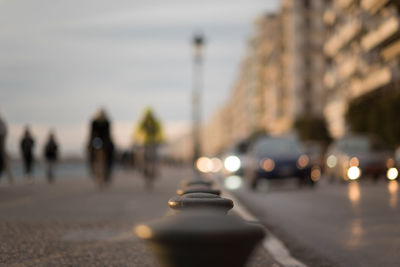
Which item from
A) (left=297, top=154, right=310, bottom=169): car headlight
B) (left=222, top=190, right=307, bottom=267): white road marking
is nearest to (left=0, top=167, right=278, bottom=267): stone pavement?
(left=222, top=190, right=307, bottom=267): white road marking

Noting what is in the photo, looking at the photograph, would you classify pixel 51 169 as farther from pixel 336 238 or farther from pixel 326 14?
pixel 326 14

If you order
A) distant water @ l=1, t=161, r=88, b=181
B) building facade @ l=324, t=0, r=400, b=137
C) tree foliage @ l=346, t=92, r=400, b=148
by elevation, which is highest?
building facade @ l=324, t=0, r=400, b=137

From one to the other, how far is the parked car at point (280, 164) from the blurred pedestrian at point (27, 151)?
8867 millimetres

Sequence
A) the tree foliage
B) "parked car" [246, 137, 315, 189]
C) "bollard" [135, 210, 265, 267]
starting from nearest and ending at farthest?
"bollard" [135, 210, 265, 267], "parked car" [246, 137, 315, 189], the tree foliage

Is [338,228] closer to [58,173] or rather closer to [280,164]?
[280,164]

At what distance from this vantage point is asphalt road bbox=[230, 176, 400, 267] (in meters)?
6.85

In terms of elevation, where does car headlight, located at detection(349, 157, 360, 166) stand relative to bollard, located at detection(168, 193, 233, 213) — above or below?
below

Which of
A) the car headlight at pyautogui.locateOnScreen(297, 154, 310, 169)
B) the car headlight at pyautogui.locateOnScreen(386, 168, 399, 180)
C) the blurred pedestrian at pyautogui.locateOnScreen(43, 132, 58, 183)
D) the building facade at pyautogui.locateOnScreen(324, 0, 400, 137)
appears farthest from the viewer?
the building facade at pyautogui.locateOnScreen(324, 0, 400, 137)

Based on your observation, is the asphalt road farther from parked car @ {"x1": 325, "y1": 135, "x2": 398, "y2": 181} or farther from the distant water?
the distant water

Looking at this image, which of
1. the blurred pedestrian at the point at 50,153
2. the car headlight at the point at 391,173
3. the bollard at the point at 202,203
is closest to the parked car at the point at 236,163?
the car headlight at the point at 391,173

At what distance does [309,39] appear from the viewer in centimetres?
9575

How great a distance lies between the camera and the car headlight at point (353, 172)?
25.2m

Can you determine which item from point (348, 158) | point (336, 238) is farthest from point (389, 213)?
point (348, 158)

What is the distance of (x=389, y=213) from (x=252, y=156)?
10.8 meters
